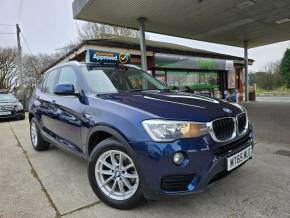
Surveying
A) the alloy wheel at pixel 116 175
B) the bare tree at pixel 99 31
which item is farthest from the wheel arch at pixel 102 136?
the bare tree at pixel 99 31

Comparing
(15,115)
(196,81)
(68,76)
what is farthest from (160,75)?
(68,76)

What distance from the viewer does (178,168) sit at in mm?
2020

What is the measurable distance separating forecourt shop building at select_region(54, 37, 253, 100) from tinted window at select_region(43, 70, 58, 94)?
12.5 ft

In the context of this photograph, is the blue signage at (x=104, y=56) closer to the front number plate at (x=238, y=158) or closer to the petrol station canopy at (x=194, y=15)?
the petrol station canopy at (x=194, y=15)

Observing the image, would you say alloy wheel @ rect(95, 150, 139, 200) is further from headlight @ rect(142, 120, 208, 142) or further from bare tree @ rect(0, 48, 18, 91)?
bare tree @ rect(0, 48, 18, 91)

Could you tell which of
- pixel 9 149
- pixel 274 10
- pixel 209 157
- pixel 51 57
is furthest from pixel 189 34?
pixel 51 57

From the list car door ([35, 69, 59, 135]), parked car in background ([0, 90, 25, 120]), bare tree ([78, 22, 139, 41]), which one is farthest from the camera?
bare tree ([78, 22, 139, 41])

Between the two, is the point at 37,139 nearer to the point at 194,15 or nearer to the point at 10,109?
the point at 194,15

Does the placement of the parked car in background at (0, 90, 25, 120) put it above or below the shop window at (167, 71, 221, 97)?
below

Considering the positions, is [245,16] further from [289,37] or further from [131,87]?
[131,87]

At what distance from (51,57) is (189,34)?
27831 millimetres

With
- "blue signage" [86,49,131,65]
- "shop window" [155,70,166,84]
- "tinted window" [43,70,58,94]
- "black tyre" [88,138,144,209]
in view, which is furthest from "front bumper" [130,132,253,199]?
"shop window" [155,70,166,84]

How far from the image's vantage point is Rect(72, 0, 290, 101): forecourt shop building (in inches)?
264

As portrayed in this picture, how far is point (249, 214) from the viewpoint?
2258 millimetres
